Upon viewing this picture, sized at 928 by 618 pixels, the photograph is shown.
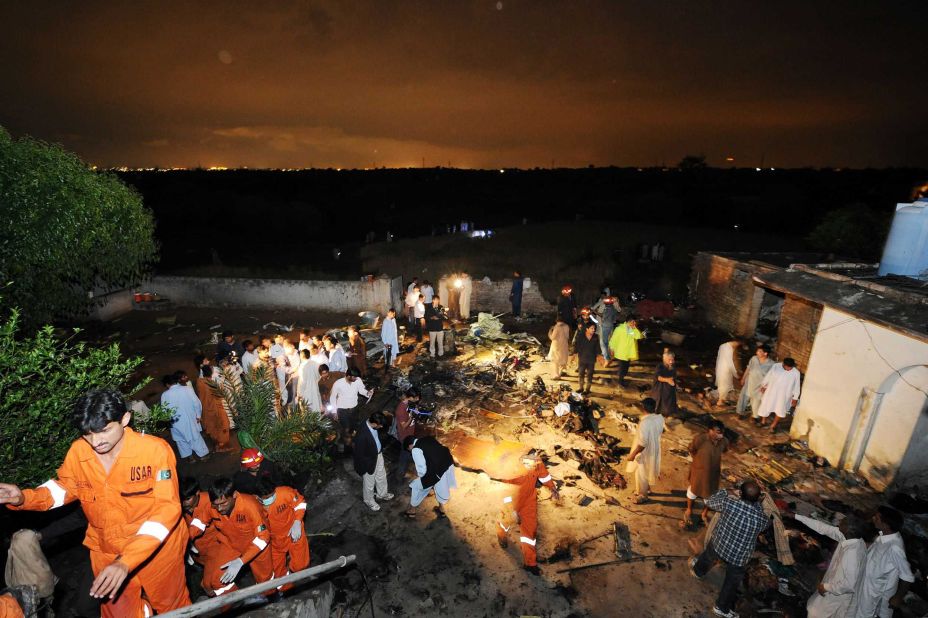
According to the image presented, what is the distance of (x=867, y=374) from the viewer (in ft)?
22.2

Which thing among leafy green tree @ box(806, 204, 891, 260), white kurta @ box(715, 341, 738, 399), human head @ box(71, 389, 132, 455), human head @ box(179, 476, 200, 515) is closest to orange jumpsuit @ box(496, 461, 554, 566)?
human head @ box(179, 476, 200, 515)

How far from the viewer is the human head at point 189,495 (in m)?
4.47

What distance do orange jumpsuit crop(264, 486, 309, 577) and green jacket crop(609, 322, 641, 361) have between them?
759 centimetres

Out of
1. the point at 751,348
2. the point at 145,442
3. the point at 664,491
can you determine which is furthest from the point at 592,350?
the point at 145,442

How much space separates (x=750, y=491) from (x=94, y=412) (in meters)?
5.76

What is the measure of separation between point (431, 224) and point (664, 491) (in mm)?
44145

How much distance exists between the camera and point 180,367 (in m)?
11.8

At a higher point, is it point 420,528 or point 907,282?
point 907,282

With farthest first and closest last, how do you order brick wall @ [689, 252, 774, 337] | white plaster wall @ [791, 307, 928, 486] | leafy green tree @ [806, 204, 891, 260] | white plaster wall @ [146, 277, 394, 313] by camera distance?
leafy green tree @ [806, 204, 891, 260], white plaster wall @ [146, 277, 394, 313], brick wall @ [689, 252, 774, 337], white plaster wall @ [791, 307, 928, 486]

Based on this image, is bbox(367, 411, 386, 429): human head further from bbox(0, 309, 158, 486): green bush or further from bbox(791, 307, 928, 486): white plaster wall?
bbox(791, 307, 928, 486): white plaster wall

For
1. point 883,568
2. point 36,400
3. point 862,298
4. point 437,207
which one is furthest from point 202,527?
point 437,207

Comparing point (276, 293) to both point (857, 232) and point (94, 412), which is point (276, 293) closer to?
point (94, 412)

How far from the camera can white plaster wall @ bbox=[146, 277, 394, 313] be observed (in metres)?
15.5

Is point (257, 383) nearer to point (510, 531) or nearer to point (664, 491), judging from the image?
point (510, 531)
